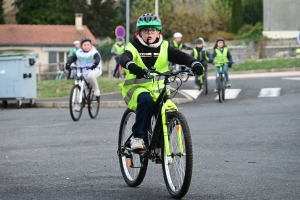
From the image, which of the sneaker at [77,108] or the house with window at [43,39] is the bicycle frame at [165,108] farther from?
the house with window at [43,39]

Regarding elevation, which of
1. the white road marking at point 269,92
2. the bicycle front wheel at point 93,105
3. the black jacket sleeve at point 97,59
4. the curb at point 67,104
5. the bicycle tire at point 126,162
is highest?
the black jacket sleeve at point 97,59

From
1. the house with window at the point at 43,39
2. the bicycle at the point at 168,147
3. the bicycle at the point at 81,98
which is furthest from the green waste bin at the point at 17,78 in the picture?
the house with window at the point at 43,39

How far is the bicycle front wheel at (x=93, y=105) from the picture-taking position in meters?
19.3

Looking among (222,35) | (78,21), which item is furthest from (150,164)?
(78,21)

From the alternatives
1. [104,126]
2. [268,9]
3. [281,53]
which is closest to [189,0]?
[268,9]

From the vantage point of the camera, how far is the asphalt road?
27.8 feet

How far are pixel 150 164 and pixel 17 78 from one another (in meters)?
15.1

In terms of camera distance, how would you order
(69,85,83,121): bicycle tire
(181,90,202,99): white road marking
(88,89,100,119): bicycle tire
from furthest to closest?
(181,90,202,99): white road marking
(88,89,100,119): bicycle tire
(69,85,83,121): bicycle tire

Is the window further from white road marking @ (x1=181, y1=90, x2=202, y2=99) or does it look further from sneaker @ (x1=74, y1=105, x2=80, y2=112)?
sneaker @ (x1=74, y1=105, x2=80, y2=112)

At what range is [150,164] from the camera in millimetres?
10750

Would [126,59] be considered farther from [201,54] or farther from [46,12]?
[46,12]

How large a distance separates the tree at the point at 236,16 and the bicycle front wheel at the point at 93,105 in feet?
204

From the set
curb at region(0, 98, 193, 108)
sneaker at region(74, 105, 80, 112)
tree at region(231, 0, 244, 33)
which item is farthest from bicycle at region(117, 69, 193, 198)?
tree at region(231, 0, 244, 33)

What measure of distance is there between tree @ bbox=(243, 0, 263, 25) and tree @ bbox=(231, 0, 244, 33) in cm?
554
